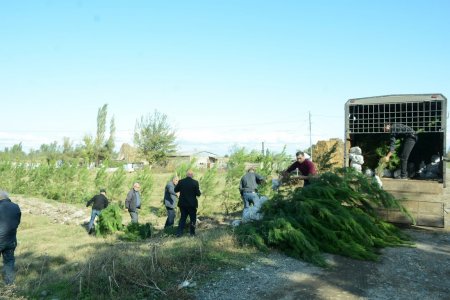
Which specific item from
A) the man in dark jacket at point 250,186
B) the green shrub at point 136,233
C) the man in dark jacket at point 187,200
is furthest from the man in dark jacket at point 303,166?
the green shrub at point 136,233

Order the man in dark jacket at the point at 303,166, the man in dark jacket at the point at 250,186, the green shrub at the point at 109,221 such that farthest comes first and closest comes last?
the man in dark jacket at the point at 250,186 < the green shrub at the point at 109,221 < the man in dark jacket at the point at 303,166

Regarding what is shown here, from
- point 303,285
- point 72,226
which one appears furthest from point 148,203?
point 303,285

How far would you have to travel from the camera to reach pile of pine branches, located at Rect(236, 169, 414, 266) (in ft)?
22.5

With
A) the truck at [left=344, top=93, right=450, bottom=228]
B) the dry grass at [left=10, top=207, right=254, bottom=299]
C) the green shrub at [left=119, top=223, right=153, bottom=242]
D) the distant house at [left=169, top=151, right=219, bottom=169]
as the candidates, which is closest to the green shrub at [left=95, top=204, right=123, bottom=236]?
the green shrub at [left=119, top=223, right=153, bottom=242]

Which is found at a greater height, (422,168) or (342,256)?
(422,168)

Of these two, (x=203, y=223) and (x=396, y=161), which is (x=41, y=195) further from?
(x=396, y=161)

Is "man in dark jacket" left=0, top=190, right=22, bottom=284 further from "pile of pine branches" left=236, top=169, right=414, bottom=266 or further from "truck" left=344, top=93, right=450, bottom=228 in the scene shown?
"truck" left=344, top=93, right=450, bottom=228

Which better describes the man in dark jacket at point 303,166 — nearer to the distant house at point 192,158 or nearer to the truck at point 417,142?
the truck at point 417,142

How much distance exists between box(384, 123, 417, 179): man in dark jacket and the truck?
0.18m

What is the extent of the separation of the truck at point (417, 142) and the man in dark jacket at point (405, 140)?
0.58ft

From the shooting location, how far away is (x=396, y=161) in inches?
420

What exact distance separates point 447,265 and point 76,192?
66.9 feet

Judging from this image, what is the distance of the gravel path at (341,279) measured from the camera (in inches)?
204

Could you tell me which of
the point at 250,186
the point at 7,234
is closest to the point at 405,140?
the point at 250,186
